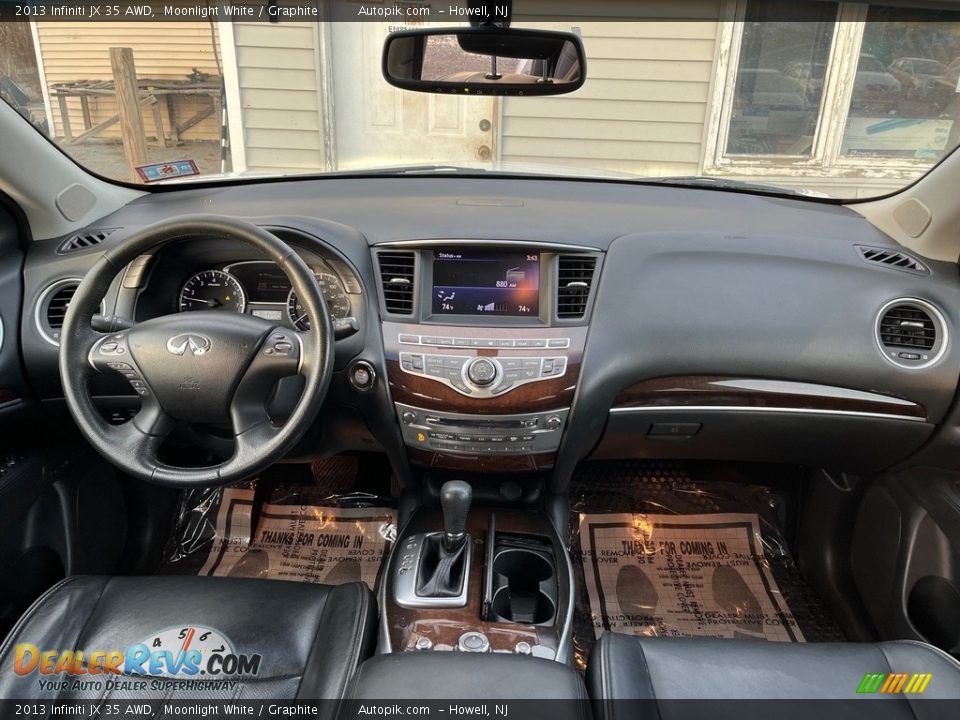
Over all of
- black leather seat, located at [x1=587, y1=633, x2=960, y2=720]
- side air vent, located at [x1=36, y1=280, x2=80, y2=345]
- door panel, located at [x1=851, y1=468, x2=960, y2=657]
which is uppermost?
side air vent, located at [x1=36, y1=280, x2=80, y2=345]

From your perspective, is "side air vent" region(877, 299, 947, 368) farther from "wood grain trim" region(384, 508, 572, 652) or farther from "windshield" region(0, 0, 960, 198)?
"windshield" region(0, 0, 960, 198)

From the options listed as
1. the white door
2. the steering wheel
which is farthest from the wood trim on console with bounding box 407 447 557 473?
the white door

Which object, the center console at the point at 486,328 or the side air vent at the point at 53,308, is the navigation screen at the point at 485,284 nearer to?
the center console at the point at 486,328

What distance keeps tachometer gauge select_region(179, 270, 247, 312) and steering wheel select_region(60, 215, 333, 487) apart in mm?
417

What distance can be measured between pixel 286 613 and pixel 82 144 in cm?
164

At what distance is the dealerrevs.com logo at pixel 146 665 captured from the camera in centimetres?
126

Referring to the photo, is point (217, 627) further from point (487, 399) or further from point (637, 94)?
point (637, 94)

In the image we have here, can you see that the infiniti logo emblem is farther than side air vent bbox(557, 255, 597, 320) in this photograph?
No

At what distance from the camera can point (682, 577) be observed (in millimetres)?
2225

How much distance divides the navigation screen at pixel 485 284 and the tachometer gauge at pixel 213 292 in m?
0.54

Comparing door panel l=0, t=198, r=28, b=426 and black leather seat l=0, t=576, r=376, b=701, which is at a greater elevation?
door panel l=0, t=198, r=28, b=426

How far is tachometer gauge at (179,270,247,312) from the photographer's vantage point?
1770 mm

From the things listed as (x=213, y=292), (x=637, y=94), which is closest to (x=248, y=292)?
(x=213, y=292)

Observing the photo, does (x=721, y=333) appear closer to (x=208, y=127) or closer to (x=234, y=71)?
(x=208, y=127)
